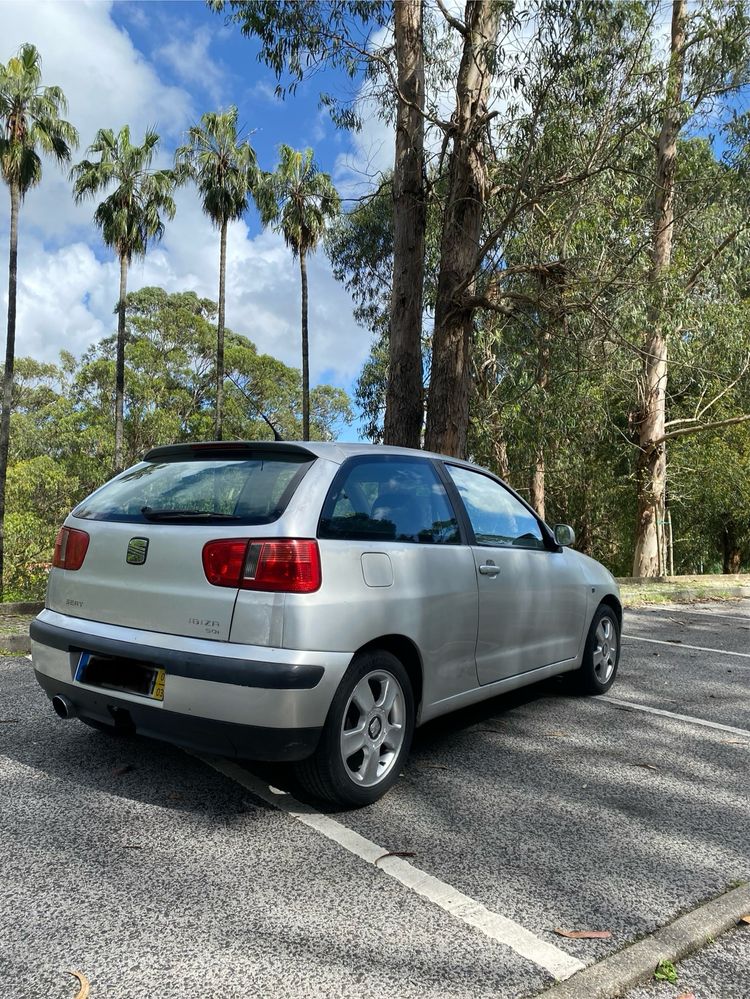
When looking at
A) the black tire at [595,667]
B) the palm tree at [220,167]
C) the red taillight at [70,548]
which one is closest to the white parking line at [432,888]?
the red taillight at [70,548]

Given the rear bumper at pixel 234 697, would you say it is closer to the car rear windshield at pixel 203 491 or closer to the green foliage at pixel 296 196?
the car rear windshield at pixel 203 491

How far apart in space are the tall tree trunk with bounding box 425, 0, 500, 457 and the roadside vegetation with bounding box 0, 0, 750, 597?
0.03 m

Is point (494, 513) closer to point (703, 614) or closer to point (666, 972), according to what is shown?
point (666, 972)

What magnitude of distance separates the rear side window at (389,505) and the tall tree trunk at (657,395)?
981 cm

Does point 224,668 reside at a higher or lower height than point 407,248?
lower

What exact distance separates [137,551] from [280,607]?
77cm

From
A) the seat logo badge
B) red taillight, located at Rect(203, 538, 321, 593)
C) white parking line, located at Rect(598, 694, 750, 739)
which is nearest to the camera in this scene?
red taillight, located at Rect(203, 538, 321, 593)

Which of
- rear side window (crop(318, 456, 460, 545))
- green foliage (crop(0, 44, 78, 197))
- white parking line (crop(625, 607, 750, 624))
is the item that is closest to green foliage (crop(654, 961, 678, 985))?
rear side window (crop(318, 456, 460, 545))

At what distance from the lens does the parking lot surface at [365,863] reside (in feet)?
7.77

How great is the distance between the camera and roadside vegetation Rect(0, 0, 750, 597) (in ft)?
34.6

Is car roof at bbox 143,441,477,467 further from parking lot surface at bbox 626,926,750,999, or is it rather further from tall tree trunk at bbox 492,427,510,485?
tall tree trunk at bbox 492,427,510,485

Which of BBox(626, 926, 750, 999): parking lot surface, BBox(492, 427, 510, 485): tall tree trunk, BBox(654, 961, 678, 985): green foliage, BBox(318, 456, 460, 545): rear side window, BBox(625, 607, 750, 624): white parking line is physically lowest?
BBox(626, 926, 750, 999): parking lot surface

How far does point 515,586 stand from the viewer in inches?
181

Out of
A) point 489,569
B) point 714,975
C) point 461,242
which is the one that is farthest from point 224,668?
point 461,242
